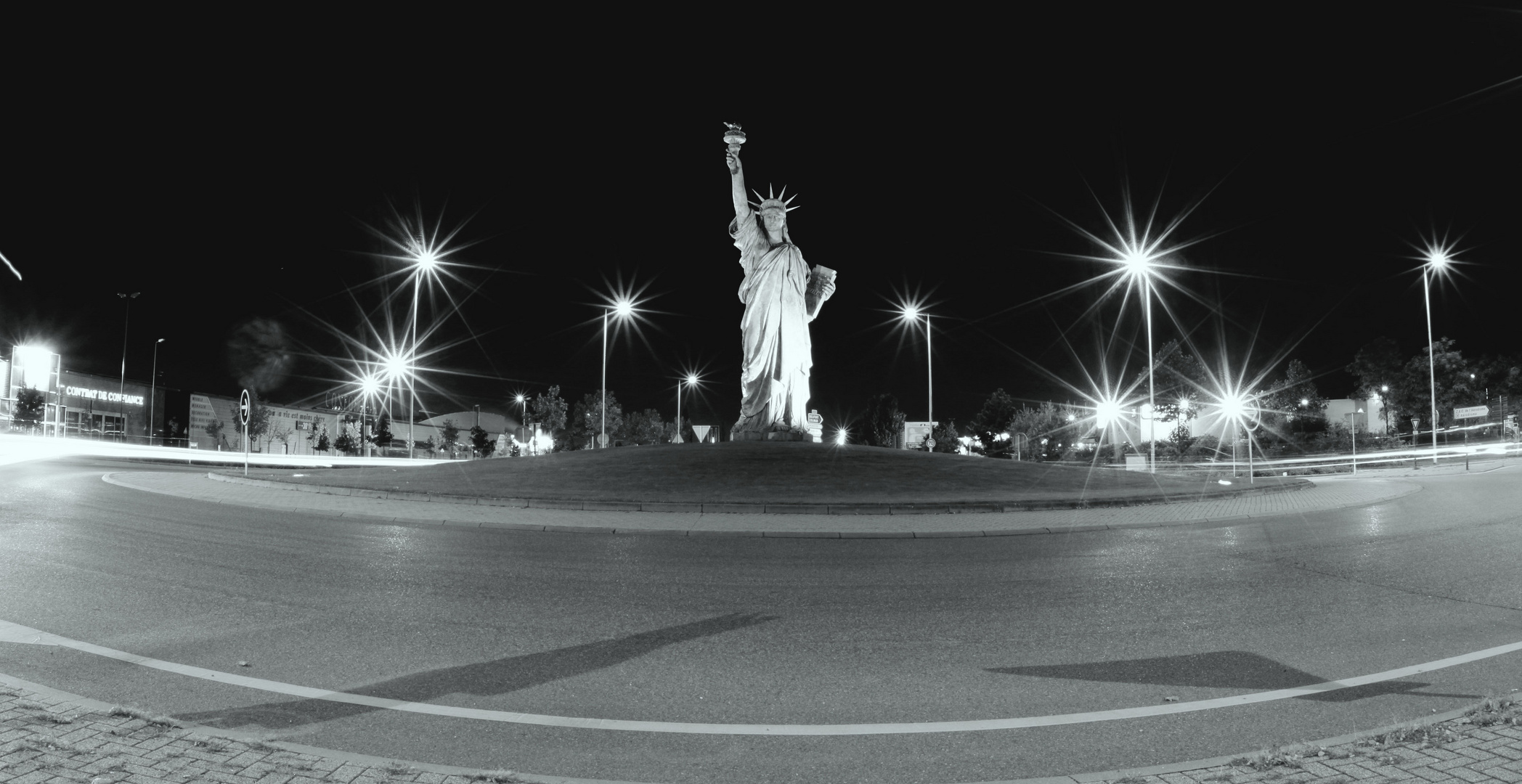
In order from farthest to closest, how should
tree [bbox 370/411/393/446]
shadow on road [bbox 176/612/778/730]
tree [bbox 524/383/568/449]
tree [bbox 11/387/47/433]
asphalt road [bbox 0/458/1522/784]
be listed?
tree [bbox 524/383/568/449] < tree [bbox 370/411/393/446] < tree [bbox 11/387/47/433] < shadow on road [bbox 176/612/778/730] < asphalt road [bbox 0/458/1522/784]

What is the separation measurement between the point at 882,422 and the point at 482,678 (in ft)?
224

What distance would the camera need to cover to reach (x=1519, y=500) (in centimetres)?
1788

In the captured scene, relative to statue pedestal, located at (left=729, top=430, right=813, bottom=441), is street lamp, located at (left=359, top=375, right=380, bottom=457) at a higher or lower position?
higher

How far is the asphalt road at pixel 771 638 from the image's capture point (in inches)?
171

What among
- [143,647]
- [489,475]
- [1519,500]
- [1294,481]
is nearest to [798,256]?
[489,475]

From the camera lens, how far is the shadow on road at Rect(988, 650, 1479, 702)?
5.08 m

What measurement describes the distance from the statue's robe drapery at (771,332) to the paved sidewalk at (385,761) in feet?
92.3

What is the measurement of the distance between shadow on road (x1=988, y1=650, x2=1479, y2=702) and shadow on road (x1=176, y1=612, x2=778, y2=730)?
250 cm

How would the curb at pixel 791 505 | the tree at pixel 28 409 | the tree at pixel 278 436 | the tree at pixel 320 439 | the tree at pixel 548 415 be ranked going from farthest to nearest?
the tree at pixel 548 415
the tree at pixel 278 436
the tree at pixel 320 439
the tree at pixel 28 409
the curb at pixel 791 505

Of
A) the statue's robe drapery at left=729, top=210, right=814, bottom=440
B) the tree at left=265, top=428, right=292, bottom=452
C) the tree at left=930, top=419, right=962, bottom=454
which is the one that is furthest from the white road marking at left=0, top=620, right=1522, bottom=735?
the tree at left=265, top=428, right=292, bottom=452

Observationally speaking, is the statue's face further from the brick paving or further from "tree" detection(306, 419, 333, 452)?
"tree" detection(306, 419, 333, 452)

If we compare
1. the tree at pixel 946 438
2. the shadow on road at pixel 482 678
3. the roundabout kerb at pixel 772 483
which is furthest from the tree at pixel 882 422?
the shadow on road at pixel 482 678

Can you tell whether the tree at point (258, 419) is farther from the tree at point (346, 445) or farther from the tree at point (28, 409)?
the tree at point (28, 409)

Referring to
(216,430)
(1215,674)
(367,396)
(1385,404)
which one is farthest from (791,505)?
(367,396)
